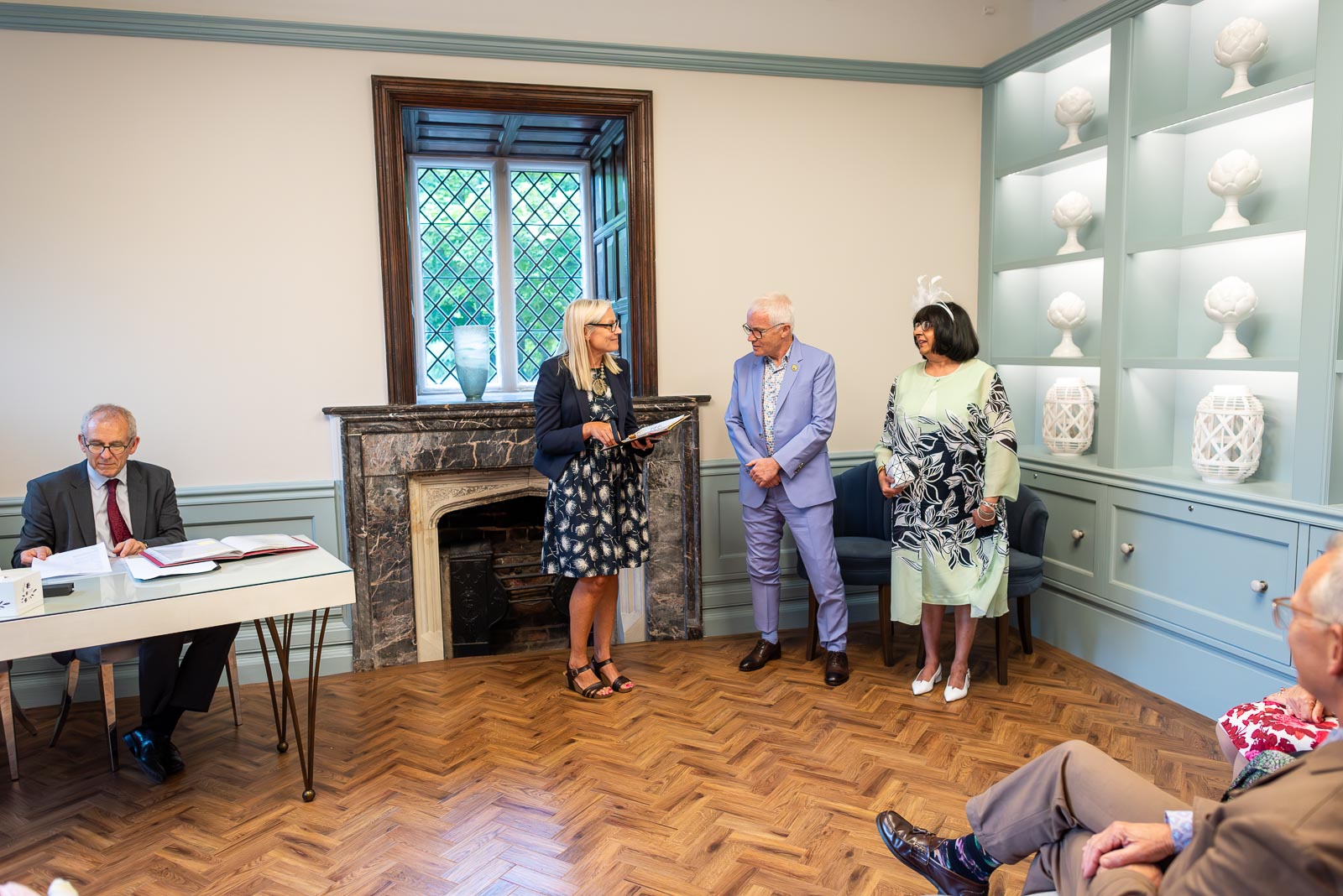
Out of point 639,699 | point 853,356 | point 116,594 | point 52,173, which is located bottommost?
point 639,699

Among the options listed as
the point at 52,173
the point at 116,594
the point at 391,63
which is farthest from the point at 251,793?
the point at 391,63

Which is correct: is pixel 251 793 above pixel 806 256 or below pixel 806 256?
below

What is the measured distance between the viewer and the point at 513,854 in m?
Answer: 2.63

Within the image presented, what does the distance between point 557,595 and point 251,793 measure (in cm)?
194

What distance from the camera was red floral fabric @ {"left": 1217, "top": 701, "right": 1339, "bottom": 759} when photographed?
1971 mm

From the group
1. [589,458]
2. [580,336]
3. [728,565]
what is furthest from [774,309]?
[728,565]

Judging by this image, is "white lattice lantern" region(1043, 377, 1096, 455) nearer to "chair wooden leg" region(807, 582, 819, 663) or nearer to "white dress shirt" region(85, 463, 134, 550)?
"chair wooden leg" region(807, 582, 819, 663)

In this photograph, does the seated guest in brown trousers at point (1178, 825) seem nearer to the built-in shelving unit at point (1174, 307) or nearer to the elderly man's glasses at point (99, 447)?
the built-in shelving unit at point (1174, 307)

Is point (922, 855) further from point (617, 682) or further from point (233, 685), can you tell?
point (233, 685)

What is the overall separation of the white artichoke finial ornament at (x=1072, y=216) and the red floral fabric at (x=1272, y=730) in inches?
105

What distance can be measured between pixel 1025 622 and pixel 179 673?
3.49 meters

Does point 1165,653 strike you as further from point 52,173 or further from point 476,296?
point 52,173

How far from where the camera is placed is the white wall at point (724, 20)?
3.97 metres

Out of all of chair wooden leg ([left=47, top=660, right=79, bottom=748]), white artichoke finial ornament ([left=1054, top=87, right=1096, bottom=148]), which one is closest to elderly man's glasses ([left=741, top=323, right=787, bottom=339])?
white artichoke finial ornament ([left=1054, top=87, right=1096, bottom=148])
